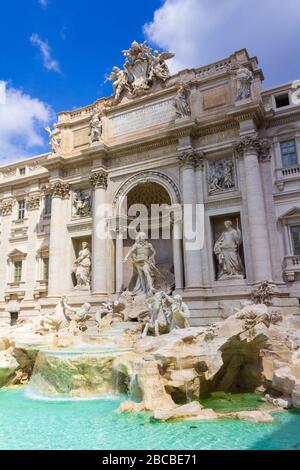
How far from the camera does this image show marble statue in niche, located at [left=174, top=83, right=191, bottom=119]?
17436 mm

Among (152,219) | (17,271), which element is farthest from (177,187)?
(17,271)

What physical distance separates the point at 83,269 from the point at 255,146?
1031 cm

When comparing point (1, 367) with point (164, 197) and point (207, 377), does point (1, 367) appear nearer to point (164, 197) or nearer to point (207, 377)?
point (207, 377)

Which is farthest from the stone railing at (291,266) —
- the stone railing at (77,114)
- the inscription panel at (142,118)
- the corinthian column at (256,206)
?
the stone railing at (77,114)

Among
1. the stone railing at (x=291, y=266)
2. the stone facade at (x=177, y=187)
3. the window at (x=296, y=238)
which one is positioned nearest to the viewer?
the stone railing at (x=291, y=266)

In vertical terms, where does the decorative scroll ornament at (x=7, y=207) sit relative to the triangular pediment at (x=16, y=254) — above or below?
above

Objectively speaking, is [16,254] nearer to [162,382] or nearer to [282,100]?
[162,382]

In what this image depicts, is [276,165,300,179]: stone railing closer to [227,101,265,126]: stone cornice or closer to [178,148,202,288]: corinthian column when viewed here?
[227,101,265,126]: stone cornice

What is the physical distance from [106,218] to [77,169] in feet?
12.8

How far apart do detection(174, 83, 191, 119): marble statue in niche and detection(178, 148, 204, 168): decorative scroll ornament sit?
203 cm

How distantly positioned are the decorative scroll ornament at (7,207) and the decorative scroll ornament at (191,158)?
12.2 metres

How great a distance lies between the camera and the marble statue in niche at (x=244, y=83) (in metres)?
16.1

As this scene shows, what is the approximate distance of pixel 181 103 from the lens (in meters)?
17.5

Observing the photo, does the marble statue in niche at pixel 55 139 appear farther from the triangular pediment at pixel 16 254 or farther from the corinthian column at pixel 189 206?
the corinthian column at pixel 189 206
